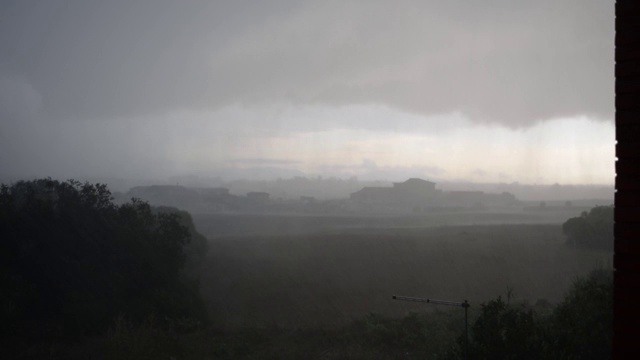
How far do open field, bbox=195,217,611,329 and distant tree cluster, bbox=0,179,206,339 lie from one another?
3768mm

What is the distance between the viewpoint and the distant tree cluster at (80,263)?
687 inches

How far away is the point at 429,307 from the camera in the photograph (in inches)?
874

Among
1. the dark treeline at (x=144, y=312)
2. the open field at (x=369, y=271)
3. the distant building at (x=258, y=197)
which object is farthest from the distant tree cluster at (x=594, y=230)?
the distant building at (x=258, y=197)

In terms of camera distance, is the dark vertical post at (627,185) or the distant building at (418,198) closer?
the dark vertical post at (627,185)

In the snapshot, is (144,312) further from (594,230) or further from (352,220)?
(352,220)

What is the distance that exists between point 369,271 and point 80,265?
24.1 m

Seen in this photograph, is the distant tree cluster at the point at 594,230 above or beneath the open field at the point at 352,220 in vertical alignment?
above

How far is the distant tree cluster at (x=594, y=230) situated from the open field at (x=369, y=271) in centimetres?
119

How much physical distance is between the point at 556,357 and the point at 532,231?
188 ft

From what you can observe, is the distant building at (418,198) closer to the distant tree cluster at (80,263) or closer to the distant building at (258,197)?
the distant building at (258,197)

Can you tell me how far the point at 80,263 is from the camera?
20.2m

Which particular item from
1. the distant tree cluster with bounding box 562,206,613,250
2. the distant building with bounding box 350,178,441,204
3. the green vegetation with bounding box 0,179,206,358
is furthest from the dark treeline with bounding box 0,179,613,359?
the distant building with bounding box 350,178,441,204

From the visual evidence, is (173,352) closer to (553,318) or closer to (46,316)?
(46,316)

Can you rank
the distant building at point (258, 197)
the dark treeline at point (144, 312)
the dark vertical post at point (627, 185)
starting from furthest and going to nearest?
the distant building at point (258, 197)
the dark treeline at point (144, 312)
the dark vertical post at point (627, 185)
